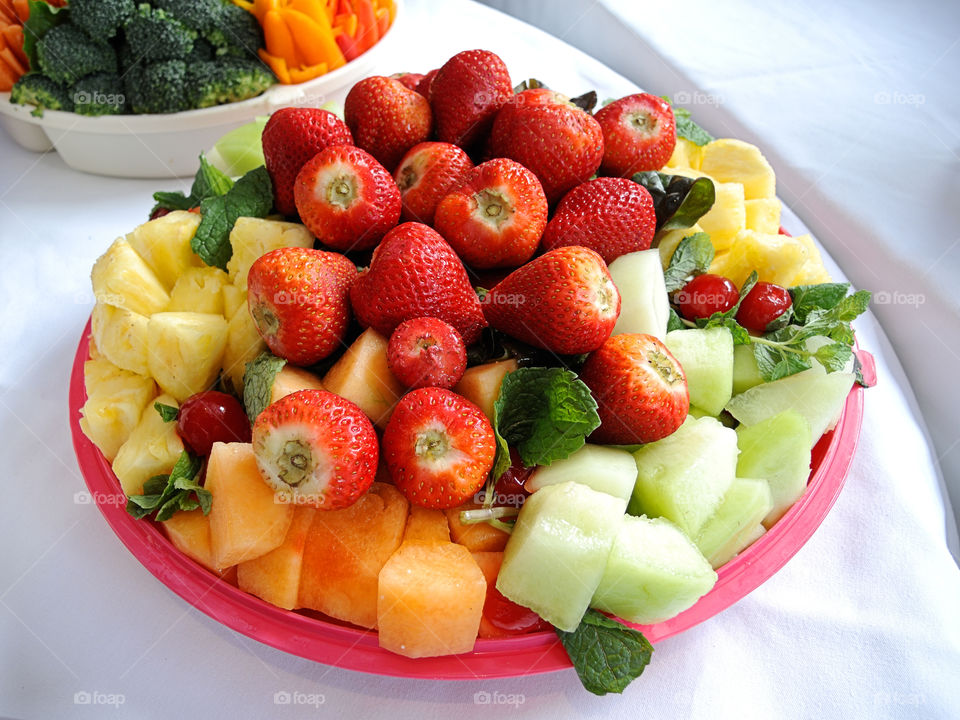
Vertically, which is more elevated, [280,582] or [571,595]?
[571,595]

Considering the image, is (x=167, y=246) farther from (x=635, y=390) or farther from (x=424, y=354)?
(x=635, y=390)

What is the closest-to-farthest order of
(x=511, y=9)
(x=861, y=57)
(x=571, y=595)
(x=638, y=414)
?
(x=571, y=595) → (x=638, y=414) → (x=861, y=57) → (x=511, y=9)

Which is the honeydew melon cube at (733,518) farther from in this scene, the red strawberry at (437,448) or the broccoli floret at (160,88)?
the broccoli floret at (160,88)

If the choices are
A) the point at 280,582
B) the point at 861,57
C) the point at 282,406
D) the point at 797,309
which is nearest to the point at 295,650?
the point at 280,582

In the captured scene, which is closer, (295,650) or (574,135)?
(295,650)

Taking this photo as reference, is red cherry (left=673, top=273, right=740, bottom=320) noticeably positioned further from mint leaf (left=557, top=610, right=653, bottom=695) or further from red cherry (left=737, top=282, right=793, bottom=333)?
mint leaf (left=557, top=610, right=653, bottom=695)

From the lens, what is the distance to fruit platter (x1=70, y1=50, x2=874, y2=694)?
1.08 metres

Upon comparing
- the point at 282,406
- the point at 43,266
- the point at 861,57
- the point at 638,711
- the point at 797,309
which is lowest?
the point at 43,266

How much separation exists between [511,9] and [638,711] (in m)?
3.28

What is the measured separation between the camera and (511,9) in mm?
3492

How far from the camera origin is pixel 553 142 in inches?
57.0

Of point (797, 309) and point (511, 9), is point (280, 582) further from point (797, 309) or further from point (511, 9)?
point (511, 9)

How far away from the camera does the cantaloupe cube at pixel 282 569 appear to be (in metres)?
1.11

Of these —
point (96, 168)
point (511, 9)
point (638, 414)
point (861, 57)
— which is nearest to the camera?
point (638, 414)
